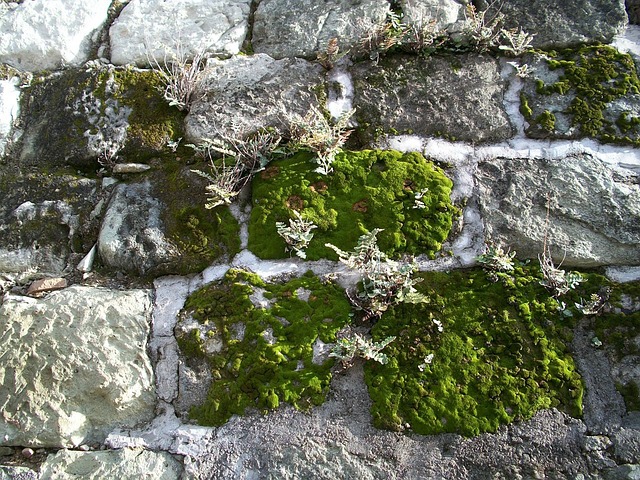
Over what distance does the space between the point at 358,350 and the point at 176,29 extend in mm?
2023

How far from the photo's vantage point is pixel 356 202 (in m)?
2.49

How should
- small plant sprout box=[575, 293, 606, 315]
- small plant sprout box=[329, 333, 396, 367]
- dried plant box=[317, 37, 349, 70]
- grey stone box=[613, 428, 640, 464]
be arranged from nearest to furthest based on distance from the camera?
grey stone box=[613, 428, 640, 464] < small plant sprout box=[329, 333, 396, 367] < small plant sprout box=[575, 293, 606, 315] < dried plant box=[317, 37, 349, 70]

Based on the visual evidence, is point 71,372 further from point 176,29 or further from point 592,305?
point 592,305

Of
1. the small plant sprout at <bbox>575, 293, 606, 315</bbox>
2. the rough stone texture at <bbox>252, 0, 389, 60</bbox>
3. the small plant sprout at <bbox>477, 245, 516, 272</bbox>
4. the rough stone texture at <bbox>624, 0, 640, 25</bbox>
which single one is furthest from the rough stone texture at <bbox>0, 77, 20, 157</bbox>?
the rough stone texture at <bbox>624, 0, 640, 25</bbox>

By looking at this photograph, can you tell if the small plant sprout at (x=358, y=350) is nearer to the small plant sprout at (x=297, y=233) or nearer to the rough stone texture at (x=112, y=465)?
the small plant sprout at (x=297, y=233)

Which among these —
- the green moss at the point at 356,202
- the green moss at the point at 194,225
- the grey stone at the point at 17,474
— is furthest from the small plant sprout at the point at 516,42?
the grey stone at the point at 17,474

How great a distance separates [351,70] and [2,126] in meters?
1.81

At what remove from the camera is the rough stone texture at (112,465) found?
2043 mm

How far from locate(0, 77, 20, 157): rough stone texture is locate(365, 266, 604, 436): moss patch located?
2.12 m

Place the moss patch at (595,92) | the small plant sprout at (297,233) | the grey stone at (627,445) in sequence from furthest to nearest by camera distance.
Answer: the moss patch at (595,92) < the small plant sprout at (297,233) < the grey stone at (627,445)

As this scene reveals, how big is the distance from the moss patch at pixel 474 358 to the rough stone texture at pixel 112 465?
814 millimetres

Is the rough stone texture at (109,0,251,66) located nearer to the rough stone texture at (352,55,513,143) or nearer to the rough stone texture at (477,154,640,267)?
the rough stone texture at (352,55,513,143)

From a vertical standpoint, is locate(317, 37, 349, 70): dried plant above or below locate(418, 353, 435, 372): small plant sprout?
above

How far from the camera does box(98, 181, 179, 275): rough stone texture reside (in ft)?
8.00
